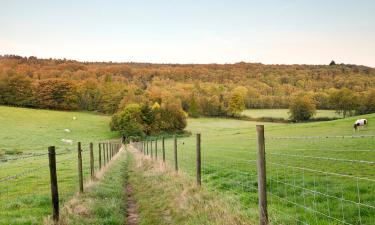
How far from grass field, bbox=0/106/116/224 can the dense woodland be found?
1917cm

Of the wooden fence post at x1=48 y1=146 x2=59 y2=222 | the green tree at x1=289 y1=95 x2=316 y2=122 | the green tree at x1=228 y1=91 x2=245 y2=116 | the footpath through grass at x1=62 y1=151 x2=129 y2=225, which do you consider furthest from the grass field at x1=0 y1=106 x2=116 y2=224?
the green tree at x1=289 y1=95 x2=316 y2=122

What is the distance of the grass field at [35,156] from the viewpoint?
9.92 m

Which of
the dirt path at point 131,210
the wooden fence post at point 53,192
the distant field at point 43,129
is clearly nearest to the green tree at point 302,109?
the distant field at point 43,129

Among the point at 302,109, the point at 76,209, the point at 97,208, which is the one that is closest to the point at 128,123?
the point at 302,109

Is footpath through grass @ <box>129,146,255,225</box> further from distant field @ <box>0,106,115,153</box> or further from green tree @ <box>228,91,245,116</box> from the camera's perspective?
green tree @ <box>228,91,245,116</box>

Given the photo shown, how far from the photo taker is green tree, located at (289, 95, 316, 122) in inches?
4318

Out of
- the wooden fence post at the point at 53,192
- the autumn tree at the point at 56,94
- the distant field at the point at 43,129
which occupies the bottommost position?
the distant field at the point at 43,129

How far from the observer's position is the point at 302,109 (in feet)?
363

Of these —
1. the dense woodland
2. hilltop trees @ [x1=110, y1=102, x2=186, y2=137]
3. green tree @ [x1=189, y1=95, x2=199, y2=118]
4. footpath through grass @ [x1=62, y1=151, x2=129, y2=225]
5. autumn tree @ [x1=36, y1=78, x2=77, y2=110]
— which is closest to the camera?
footpath through grass @ [x1=62, y1=151, x2=129, y2=225]

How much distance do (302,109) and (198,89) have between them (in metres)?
66.4

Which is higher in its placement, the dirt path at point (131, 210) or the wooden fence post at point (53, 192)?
the wooden fence post at point (53, 192)

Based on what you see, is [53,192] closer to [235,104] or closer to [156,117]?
[156,117]

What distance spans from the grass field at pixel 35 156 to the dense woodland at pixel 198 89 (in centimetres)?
1917

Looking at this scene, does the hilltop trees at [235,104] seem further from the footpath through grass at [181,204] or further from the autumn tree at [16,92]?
the footpath through grass at [181,204]
